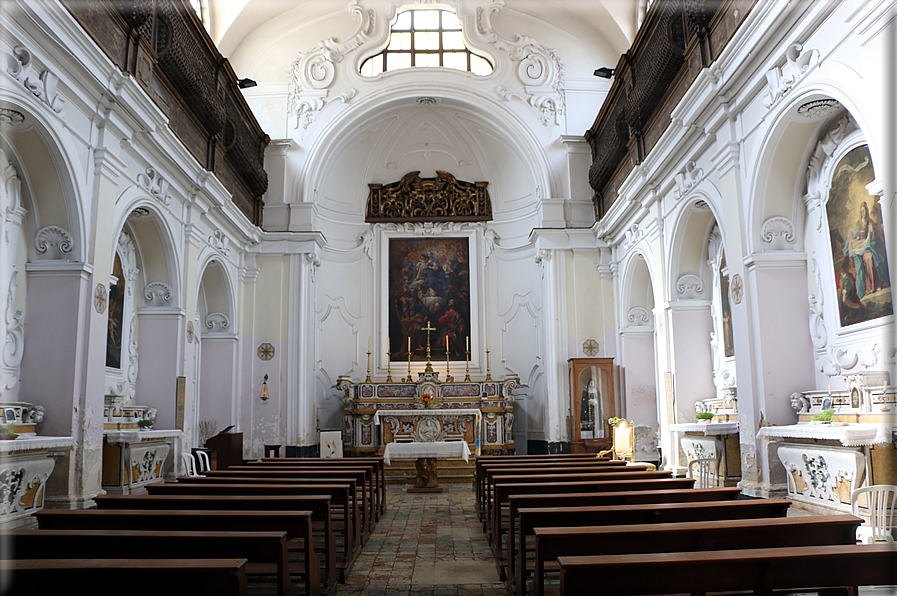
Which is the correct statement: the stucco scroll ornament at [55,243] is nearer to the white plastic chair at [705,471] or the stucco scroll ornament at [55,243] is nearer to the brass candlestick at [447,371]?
the white plastic chair at [705,471]

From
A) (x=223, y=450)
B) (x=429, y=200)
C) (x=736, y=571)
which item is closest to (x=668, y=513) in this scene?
(x=736, y=571)

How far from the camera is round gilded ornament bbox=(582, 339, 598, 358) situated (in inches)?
595

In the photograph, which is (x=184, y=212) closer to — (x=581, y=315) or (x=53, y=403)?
(x=53, y=403)

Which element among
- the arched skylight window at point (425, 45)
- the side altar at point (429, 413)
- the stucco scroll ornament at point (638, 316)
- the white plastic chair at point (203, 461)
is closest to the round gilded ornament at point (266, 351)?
the side altar at point (429, 413)

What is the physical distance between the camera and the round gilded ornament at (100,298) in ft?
26.1

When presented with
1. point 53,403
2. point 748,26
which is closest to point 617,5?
point 748,26

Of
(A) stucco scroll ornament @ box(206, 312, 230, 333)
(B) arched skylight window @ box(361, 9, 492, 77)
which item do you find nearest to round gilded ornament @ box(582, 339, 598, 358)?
(B) arched skylight window @ box(361, 9, 492, 77)

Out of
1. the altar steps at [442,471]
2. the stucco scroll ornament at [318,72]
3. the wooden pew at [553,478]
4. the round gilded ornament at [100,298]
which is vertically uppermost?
the stucco scroll ornament at [318,72]

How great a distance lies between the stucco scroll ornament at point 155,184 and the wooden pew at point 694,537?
320 inches

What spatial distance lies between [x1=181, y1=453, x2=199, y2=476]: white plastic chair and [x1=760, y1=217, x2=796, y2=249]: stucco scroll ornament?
8.64 meters

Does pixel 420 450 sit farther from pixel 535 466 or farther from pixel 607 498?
pixel 607 498

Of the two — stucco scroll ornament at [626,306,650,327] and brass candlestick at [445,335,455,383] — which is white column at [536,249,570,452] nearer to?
stucco scroll ornament at [626,306,650,327]

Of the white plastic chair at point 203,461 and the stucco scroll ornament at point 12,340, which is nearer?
the stucco scroll ornament at point 12,340

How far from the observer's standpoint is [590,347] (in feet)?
49.6
